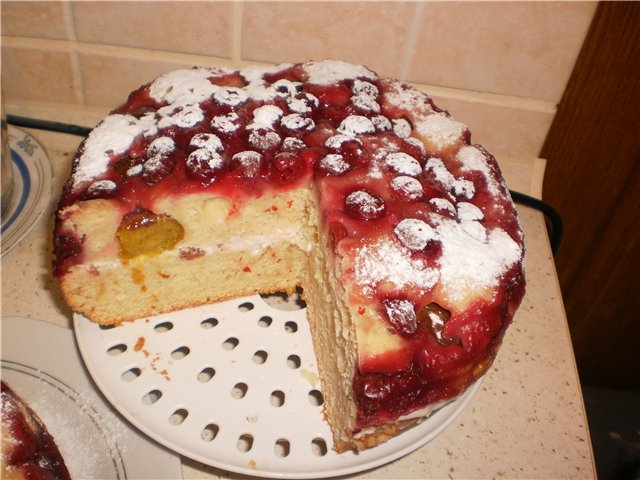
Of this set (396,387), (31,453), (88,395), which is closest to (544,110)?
(396,387)

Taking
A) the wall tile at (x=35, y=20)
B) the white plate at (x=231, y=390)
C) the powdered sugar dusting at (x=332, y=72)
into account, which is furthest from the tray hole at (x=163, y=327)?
the wall tile at (x=35, y=20)

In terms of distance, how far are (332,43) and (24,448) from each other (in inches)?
45.8

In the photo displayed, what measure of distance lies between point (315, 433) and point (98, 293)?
55 cm

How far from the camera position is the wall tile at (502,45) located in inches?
56.1

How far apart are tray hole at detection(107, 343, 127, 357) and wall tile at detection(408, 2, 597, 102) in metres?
1.01

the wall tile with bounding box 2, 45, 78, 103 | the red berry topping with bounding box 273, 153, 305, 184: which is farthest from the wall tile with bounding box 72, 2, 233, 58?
the red berry topping with bounding box 273, 153, 305, 184

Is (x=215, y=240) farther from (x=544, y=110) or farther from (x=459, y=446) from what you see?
(x=544, y=110)

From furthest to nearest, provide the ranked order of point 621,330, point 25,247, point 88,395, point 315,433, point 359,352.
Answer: point 621,330 < point 25,247 < point 88,395 < point 315,433 < point 359,352

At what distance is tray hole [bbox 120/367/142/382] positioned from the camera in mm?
1115

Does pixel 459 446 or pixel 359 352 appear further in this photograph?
pixel 459 446

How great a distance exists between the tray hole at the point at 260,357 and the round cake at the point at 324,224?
0.12 metres

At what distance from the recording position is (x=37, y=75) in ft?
5.32

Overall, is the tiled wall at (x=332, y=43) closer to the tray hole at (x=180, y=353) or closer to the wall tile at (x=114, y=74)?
the wall tile at (x=114, y=74)

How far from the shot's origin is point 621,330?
1.95 meters
